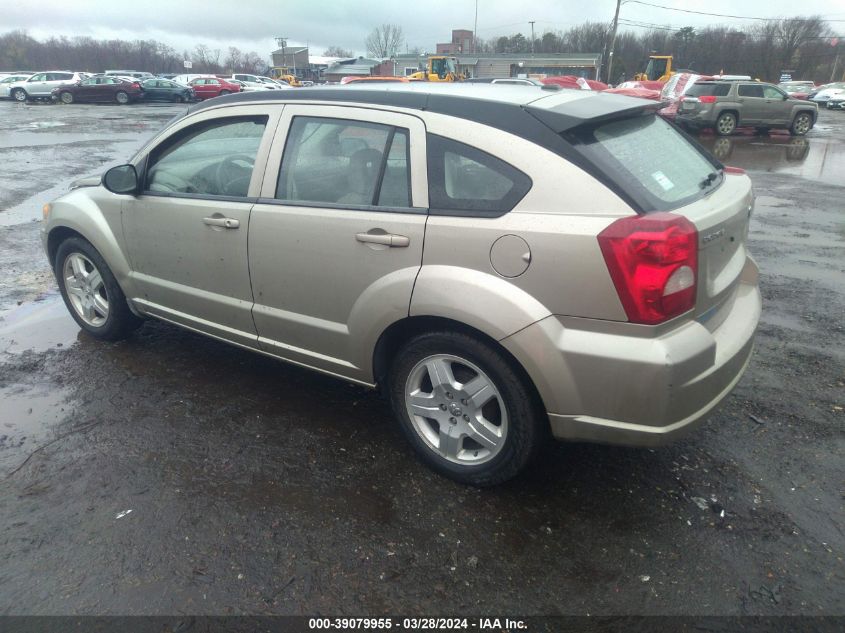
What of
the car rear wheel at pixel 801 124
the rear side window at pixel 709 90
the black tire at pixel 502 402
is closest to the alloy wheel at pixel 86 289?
the black tire at pixel 502 402

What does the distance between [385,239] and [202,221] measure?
134 centimetres

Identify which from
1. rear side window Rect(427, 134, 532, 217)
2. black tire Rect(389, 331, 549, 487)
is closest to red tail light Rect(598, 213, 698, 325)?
rear side window Rect(427, 134, 532, 217)

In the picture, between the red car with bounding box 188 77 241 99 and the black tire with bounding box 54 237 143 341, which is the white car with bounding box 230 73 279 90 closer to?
the red car with bounding box 188 77 241 99

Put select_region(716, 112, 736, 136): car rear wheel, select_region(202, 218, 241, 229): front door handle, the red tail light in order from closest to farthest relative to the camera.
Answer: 1. the red tail light
2. select_region(202, 218, 241, 229): front door handle
3. select_region(716, 112, 736, 136): car rear wheel

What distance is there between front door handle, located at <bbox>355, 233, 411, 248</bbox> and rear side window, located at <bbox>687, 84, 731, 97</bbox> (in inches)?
795

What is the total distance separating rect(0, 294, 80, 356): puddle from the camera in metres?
4.54

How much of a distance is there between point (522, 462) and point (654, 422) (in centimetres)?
62

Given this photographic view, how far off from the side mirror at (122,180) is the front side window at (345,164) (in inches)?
49.7

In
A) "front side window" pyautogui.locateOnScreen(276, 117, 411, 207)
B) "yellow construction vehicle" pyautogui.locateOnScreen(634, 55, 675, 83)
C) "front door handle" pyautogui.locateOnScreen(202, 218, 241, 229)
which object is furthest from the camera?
"yellow construction vehicle" pyautogui.locateOnScreen(634, 55, 675, 83)

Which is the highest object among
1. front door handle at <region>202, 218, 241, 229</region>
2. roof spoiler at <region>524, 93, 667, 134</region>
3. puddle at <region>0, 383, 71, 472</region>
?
roof spoiler at <region>524, 93, 667, 134</region>

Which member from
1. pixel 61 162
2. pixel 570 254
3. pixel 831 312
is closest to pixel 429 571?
pixel 570 254

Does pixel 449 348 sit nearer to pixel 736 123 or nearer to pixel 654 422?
pixel 654 422

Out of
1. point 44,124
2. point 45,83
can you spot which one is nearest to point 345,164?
point 44,124

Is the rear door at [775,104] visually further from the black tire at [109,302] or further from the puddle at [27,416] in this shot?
the puddle at [27,416]
